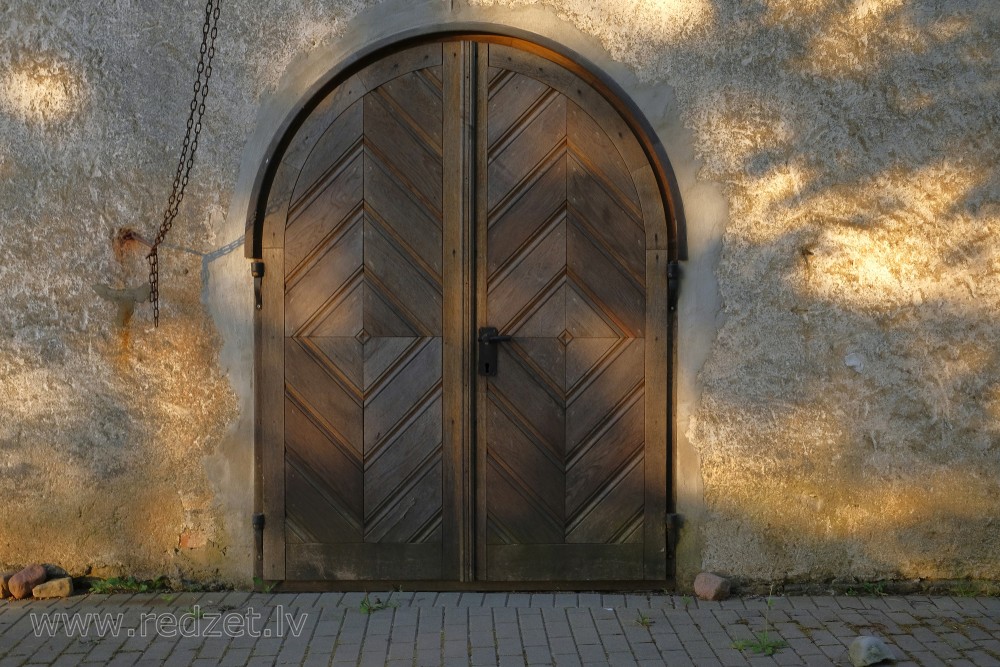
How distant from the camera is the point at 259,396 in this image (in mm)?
4738

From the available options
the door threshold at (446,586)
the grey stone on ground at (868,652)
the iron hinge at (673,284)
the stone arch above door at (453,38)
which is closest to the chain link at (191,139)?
the stone arch above door at (453,38)

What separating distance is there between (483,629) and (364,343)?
4.80 feet

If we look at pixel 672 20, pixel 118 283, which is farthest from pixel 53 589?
pixel 672 20

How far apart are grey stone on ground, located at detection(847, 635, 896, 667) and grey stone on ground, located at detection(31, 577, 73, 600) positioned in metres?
3.57

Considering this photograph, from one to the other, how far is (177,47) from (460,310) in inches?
72.9

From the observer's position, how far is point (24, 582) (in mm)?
4621

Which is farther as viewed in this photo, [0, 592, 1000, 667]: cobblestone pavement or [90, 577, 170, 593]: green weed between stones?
[90, 577, 170, 593]: green weed between stones

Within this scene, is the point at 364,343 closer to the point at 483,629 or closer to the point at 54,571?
the point at 483,629

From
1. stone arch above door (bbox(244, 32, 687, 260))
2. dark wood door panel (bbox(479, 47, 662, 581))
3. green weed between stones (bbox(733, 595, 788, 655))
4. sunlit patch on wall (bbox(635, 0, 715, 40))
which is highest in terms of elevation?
sunlit patch on wall (bbox(635, 0, 715, 40))

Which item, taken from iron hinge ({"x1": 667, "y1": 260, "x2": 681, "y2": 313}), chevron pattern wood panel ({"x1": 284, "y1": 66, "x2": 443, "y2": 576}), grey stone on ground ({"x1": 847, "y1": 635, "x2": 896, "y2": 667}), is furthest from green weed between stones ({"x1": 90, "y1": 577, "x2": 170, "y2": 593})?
grey stone on ground ({"x1": 847, "y1": 635, "x2": 896, "y2": 667})

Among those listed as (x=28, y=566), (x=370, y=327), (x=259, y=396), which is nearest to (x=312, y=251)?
(x=370, y=327)

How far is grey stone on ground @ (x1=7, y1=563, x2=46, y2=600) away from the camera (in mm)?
4613

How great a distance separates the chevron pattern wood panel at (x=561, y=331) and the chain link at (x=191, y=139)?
136 cm

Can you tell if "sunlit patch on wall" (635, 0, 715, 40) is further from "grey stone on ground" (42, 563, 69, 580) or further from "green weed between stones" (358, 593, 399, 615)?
"grey stone on ground" (42, 563, 69, 580)
